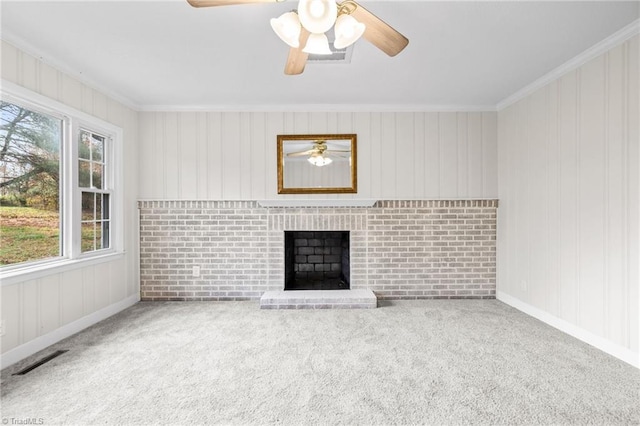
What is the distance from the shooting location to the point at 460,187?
Answer: 3.81m

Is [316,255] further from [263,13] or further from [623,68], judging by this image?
[623,68]

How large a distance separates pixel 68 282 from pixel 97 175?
1174 mm

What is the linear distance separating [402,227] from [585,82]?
7.24 ft

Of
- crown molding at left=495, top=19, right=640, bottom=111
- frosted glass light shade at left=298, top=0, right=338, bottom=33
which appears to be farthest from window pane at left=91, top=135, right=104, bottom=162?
crown molding at left=495, top=19, right=640, bottom=111

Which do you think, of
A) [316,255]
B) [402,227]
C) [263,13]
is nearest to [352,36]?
[263,13]

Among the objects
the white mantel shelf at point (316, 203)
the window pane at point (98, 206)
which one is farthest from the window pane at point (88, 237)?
the white mantel shelf at point (316, 203)

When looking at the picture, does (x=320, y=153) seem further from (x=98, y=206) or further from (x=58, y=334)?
(x=58, y=334)

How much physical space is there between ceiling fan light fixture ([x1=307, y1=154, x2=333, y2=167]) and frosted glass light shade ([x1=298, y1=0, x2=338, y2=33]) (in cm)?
236

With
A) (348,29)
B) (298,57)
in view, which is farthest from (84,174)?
(348,29)

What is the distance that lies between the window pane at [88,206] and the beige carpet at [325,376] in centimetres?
112

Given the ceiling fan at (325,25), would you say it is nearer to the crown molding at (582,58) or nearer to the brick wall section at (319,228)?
the crown molding at (582,58)

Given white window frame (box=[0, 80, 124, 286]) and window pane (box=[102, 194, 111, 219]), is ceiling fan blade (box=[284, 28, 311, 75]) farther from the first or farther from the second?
window pane (box=[102, 194, 111, 219])

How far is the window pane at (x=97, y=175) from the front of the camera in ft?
10.4

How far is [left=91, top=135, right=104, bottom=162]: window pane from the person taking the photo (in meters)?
3.17
